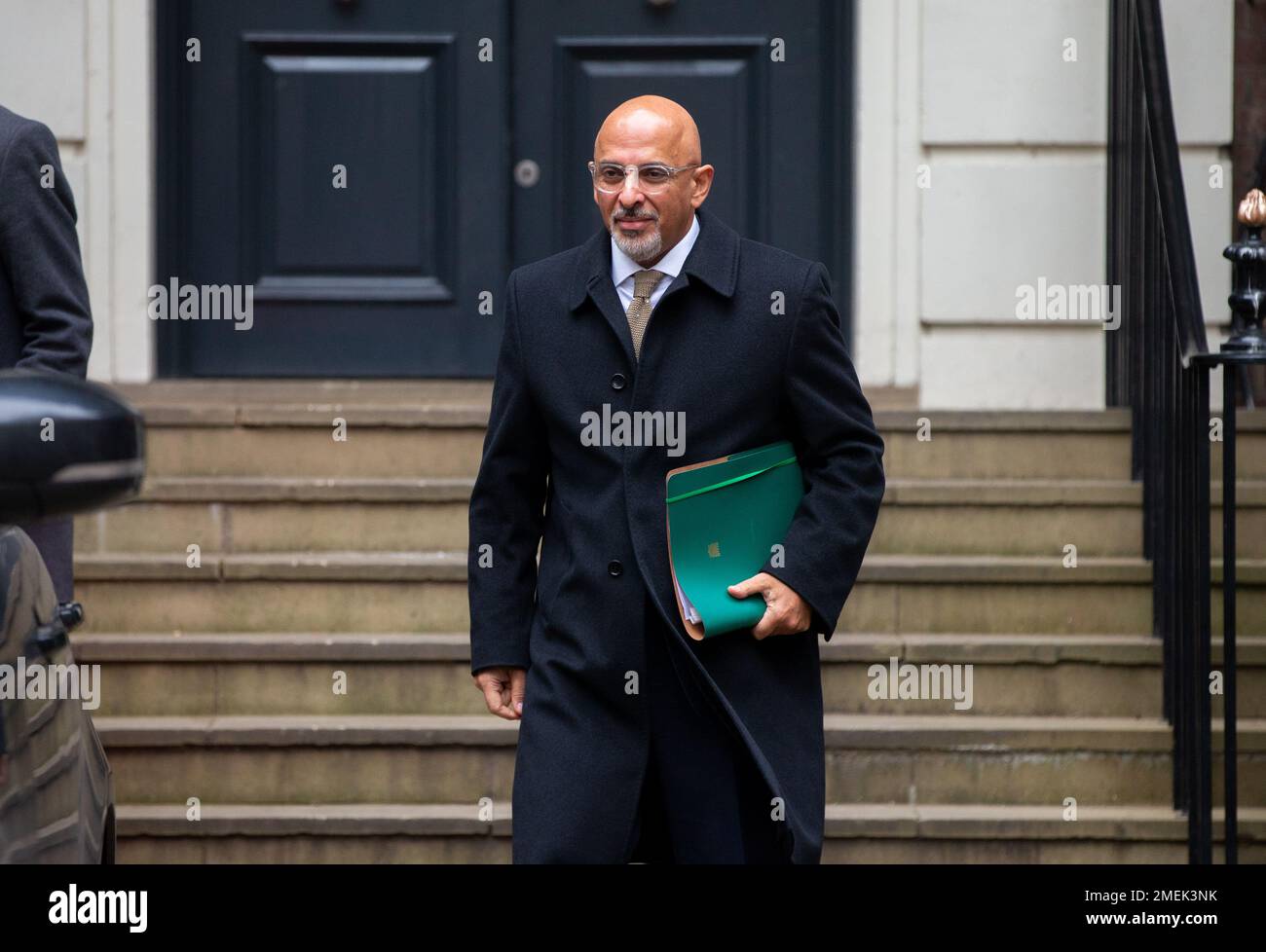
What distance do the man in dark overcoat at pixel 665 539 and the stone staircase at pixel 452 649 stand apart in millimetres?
1634

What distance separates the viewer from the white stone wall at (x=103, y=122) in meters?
6.18

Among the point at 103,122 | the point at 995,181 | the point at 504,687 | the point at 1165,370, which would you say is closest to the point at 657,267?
the point at 504,687

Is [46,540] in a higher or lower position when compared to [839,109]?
lower

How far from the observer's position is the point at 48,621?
2717 millimetres

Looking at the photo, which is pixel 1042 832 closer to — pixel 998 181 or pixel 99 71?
pixel 998 181

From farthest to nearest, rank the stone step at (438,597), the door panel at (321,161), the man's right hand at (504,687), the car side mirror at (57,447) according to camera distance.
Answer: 1. the door panel at (321,161)
2. the stone step at (438,597)
3. the man's right hand at (504,687)
4. the car side mirror at (57,447)

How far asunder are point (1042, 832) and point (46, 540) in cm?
278

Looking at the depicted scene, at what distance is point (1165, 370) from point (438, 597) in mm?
2287

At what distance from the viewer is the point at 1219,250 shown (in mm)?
6258

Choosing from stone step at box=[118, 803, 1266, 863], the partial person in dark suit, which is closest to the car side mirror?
the partial person in dark suit

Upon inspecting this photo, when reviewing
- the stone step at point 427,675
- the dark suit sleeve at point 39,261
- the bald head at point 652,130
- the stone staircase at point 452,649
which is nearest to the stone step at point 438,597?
the stone staircase at point 452,649

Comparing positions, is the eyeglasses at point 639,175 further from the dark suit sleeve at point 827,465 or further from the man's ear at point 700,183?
the dark suit sleeve at point 827,465

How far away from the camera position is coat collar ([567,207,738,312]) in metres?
3.36

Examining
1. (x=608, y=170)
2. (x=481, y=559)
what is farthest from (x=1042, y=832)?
(x=608, y=170)
